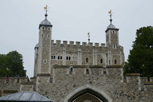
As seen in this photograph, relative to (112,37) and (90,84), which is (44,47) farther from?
(90,84)

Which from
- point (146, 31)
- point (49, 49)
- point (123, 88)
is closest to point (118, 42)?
point (49, 49)

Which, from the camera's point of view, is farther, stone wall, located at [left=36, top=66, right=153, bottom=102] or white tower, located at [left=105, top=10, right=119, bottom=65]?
white tower, located at [left=105, top=10, right=119, bottom=65]

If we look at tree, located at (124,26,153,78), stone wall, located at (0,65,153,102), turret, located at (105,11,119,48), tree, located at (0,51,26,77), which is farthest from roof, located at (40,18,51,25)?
stone wall, located at (0,65,153,102)

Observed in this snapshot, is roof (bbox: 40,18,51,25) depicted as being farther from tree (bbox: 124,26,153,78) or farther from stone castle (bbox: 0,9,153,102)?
stone castle (bbox: 0,9,153,102)

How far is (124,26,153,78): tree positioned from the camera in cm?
2514

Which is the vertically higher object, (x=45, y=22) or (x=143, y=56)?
(x=45, y=22)

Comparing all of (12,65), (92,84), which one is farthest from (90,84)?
(12,65)

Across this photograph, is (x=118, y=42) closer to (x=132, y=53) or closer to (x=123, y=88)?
(x=132, y=53)

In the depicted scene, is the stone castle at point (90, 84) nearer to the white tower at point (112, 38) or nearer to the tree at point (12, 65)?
the tree at point (12, 65)

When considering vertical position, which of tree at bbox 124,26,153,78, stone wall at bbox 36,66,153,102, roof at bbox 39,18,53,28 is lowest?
stone wall at bbox 36,66,153,102

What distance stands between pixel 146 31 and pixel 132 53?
4347 millimetres

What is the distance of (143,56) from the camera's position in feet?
84.3

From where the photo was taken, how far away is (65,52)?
49156mm

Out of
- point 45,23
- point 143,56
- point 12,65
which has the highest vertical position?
point 45,23
